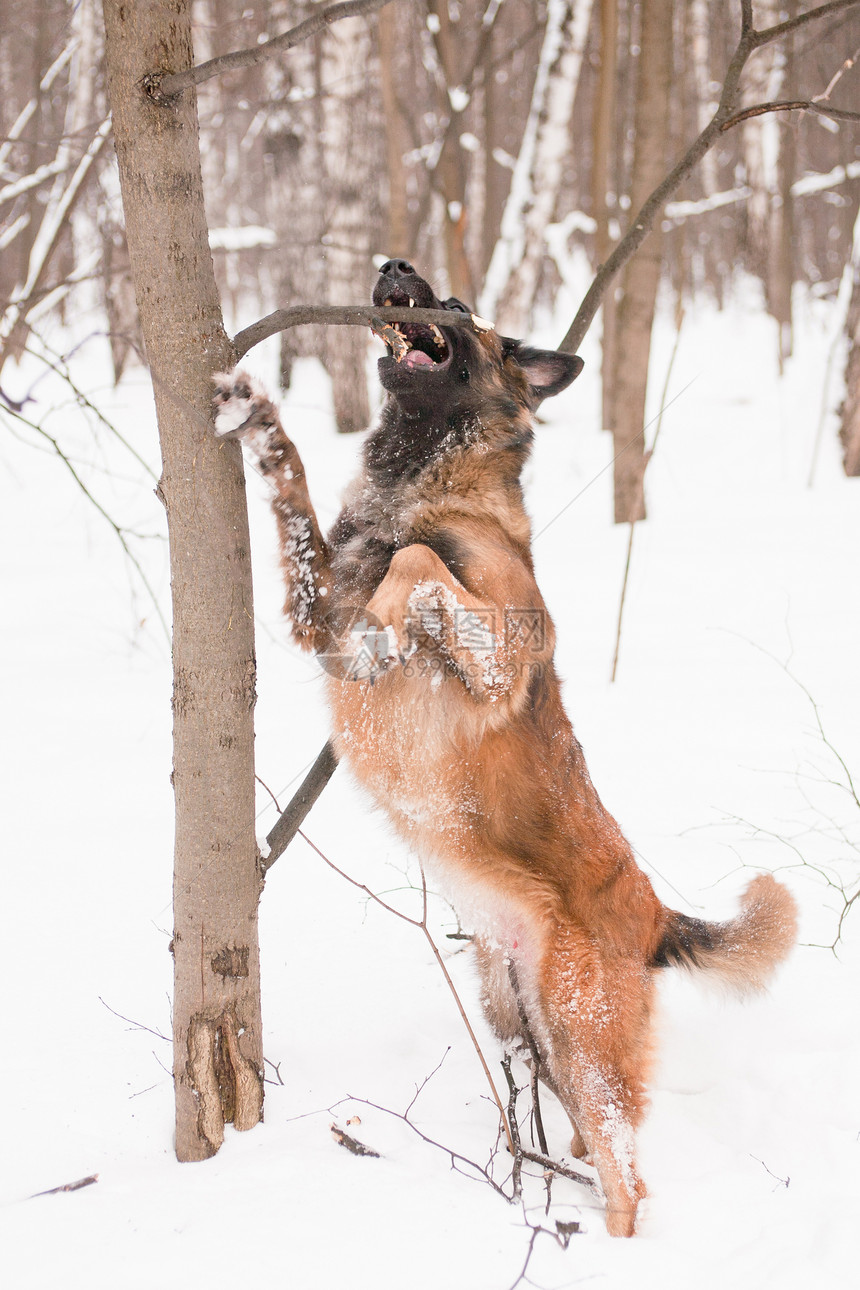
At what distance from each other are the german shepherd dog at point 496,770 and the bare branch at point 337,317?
0.65 feet

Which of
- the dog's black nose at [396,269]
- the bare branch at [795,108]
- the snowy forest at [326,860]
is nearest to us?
the snowy forest at [326,860]

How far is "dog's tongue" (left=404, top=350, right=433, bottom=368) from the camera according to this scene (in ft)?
8.78

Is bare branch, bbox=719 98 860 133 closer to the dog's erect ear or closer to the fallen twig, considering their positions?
the dog's erect ear

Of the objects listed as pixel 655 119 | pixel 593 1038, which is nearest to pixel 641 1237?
pixel 593 1038

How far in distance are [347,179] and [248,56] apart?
Result: 8.69 metres

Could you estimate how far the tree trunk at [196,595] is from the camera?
5.78 feet

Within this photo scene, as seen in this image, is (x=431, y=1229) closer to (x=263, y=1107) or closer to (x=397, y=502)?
(x=263, y=1107)

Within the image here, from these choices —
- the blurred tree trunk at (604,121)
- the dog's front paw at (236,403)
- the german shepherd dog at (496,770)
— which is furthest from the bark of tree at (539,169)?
the dog's front paw at (236,403)

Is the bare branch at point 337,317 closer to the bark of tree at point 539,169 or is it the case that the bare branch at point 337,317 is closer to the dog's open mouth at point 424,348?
the dog's open mouth at point 424,348

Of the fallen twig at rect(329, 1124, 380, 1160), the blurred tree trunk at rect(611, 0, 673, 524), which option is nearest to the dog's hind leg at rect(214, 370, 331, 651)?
the fallen twig at rect(329, 1124, 380, 1160)

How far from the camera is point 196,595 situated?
191cm

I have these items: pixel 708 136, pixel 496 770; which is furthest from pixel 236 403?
pixel 708 136

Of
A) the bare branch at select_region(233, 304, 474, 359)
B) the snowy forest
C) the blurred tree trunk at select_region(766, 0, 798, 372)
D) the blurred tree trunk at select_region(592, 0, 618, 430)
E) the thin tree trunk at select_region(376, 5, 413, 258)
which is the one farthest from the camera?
the blurred tree trunk at select_region(766, 0, 798, 372)

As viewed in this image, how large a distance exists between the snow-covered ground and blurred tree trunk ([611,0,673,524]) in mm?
1510
